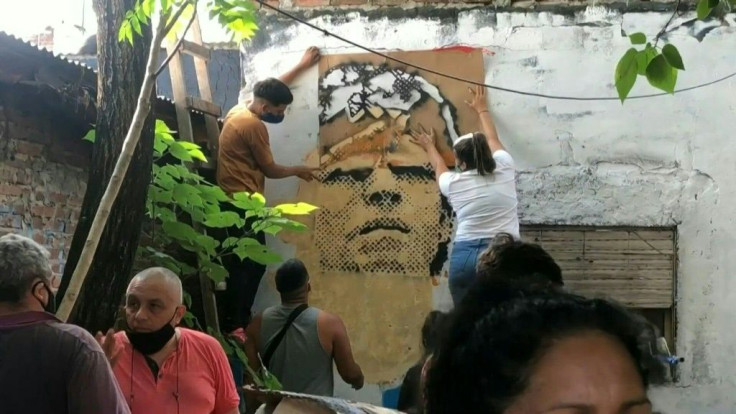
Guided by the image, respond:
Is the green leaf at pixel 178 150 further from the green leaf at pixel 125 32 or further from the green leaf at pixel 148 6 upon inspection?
the green leaf at pixel 148 6

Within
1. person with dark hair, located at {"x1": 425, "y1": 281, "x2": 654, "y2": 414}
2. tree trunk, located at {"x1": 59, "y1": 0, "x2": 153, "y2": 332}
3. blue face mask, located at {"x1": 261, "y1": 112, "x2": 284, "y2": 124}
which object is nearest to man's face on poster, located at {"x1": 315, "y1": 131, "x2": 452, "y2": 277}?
blue face mask, located at {"x1": 261, "y1": 112, "x2": 284, "y2": 124}

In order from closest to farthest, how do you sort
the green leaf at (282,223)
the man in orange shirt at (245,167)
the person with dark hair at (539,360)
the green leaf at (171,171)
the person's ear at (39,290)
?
1. the person with dark hair at (539,360)
2. the person's ear at (39,290)
3. the green leaf at (171,171)
4. the green leaf at (282,223)
5. the man in orange shirt at (245,167)

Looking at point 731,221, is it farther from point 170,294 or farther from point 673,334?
point 170,294

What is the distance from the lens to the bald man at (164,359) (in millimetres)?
3537

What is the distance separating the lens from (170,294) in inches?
147

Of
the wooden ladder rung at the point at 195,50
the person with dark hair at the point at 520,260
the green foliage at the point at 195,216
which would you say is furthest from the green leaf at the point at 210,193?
the person with dark hair at the point at 520,260

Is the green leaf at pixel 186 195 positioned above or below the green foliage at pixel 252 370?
above

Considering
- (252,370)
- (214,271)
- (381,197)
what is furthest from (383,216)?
(252,370)

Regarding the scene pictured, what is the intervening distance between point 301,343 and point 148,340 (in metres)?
1.26

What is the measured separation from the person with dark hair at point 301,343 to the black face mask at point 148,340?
1162 millimetres

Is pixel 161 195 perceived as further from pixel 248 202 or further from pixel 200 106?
pixel 200 106

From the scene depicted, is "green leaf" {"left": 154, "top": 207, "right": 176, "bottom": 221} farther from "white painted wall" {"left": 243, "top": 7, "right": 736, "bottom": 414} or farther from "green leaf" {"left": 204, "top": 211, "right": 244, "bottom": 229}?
"white painted wall" {"left": 243, "top": 7, "right": 736, "bottom": 414}

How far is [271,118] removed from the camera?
253 inches

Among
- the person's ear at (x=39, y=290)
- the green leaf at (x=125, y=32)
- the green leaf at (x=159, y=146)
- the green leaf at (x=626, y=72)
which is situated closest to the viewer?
the green leaf at (x=626, y=72)
